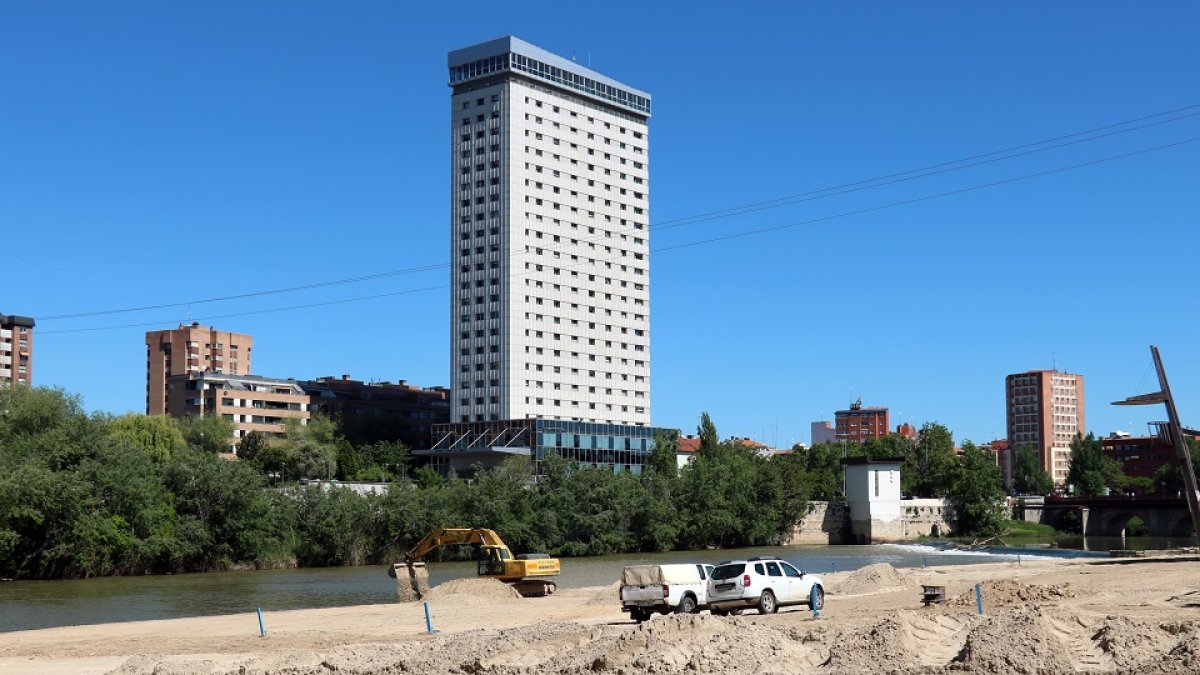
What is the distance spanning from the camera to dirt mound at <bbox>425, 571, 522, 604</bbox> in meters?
59.5

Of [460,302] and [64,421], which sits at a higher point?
[460,302]

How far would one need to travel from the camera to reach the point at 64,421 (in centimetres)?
9638

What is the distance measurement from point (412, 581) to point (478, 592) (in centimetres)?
434

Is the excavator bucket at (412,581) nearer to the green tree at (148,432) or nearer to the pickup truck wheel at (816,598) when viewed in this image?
the pickup truck wheel at (816,598)

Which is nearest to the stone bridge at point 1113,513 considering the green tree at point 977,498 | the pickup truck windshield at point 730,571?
the green tree at point 977,498

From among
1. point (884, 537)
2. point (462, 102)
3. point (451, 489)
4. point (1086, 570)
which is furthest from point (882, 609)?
point (462, 102)

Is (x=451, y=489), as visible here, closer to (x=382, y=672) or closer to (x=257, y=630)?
(x=257, y=630)

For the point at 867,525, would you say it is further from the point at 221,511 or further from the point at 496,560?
the point at 496,560

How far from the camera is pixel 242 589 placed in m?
79.4

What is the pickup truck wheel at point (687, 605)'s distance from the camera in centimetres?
4281

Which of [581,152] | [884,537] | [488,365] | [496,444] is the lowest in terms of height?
[884,537]

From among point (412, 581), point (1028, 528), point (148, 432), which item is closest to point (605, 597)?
point (412, 581)

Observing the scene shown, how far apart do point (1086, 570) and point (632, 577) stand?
35334 millimetres

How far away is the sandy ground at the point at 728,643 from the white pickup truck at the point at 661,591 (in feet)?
6.36
